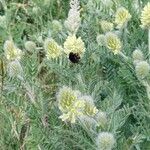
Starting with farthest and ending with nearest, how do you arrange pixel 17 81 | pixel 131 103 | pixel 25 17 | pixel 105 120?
pixel 25 17
pixel 131 103
pixel 17 81
pixel 105 120

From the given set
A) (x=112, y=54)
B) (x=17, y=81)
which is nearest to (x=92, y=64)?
(x=112, y=54)

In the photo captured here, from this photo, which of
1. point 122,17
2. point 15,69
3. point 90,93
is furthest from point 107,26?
point 15,69

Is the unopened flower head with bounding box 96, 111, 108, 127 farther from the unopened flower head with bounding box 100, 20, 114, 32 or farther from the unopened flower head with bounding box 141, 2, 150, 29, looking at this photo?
the unopened flower head with bounding box 100, 20, 114, 32

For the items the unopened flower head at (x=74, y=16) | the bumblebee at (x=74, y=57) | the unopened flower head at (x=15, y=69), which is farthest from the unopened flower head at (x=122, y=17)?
the unopened flower head at (x=15, y=69)

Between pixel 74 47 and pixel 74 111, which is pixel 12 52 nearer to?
pixel 74 47

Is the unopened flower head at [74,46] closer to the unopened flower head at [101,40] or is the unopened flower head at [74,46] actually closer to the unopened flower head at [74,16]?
the unopened flower head at [74,16]

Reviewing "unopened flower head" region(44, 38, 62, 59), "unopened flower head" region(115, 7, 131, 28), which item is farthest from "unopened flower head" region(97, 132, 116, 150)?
"unopened flower head" region(115, 7, 131, 28)

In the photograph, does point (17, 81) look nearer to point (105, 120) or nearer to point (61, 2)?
point (105, 120)

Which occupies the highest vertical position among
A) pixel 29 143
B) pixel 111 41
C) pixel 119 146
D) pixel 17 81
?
pixel 111 41

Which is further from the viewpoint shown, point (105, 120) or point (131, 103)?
point (131, 103)
